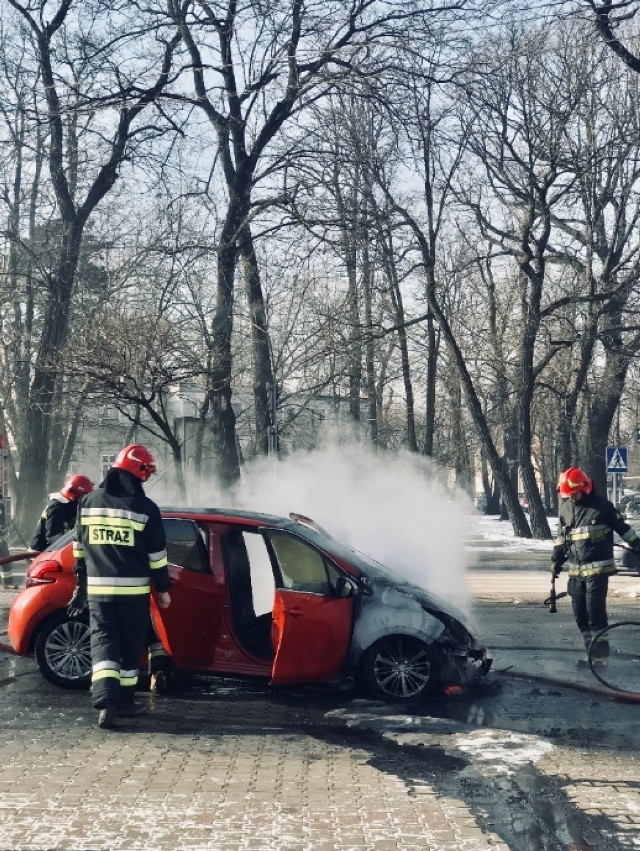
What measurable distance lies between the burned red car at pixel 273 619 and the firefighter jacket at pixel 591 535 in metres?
2.25

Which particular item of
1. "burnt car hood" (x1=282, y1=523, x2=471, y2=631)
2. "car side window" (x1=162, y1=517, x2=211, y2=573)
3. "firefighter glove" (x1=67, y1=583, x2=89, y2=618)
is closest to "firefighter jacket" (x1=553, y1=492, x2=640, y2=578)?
"burnt car hood" (x1=282, y1=523, x2=471, y2=631)

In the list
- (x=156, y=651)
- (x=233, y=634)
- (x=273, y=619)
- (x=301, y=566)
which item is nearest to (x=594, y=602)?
(x=301, y=566)

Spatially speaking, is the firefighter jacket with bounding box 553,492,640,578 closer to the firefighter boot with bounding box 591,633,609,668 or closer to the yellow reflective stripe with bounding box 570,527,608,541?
the yellow reflective stripe with bounding box 570,527,608,541

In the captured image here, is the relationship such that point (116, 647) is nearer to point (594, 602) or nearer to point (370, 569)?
point (370, 569)

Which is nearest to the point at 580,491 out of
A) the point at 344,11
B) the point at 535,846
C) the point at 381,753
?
the point at 381,753

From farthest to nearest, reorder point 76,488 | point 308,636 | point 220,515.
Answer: point 76,488 < point 220,515 < point 308,636

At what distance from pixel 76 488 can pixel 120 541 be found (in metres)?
5.09

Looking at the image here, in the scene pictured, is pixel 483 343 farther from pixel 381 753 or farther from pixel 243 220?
pixel 381 753

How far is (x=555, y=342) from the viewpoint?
2897 cm

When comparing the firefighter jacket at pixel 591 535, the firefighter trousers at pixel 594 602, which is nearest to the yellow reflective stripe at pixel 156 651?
the firefighter trousers at pixel 594 602

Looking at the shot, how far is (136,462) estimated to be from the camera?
7.75 m

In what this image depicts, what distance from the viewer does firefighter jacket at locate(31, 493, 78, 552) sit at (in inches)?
483

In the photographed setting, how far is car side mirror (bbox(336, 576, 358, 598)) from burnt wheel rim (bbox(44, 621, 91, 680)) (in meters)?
2.05

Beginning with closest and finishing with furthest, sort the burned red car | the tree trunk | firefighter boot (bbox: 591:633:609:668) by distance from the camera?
the burned red car, firefighter boot (bbox: 591:633:609:668), the tree trunk
